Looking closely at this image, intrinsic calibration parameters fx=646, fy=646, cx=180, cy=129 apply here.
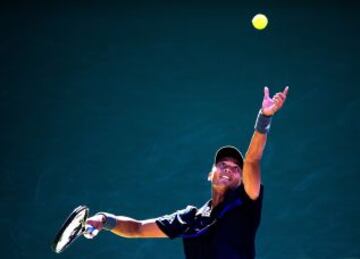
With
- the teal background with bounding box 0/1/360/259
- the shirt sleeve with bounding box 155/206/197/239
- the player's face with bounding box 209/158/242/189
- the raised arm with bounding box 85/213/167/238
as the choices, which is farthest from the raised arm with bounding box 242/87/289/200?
the teal background with bounding box 0/1/360/259

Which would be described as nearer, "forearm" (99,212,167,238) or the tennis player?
the tennis player

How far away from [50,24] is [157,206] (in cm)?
261

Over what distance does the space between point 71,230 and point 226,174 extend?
1.00 m

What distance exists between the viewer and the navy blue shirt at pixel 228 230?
350 cm

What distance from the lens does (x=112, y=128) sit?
7.46m

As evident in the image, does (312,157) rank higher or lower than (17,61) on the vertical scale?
lower

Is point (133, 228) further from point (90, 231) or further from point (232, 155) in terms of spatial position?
point (232, 155)

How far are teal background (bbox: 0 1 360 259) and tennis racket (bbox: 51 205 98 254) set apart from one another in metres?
3.17

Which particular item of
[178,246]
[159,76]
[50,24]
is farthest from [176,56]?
[178,246]

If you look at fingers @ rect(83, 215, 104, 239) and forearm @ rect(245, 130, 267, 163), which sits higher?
forearm @ rect(245, 130, 267, 163)

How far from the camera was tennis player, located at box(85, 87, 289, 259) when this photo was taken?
339cm

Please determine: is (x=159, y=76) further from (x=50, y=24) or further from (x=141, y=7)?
(x=50, y=24)

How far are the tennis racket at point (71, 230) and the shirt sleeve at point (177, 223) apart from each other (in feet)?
1.45

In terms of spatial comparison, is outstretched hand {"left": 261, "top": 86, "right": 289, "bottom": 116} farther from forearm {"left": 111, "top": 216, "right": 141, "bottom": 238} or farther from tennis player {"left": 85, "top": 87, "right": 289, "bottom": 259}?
forearm {"left": 111, "top": 216, "right": 141, "bottom": 238}
